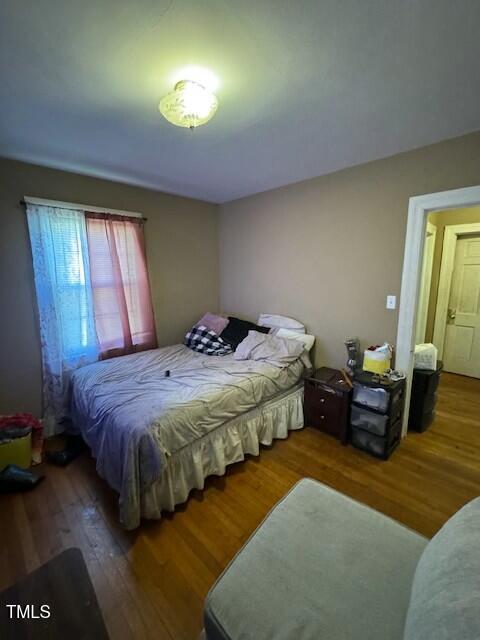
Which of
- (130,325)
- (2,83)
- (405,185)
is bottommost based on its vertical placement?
(130,325)

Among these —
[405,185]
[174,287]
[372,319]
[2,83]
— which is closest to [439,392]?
[372,319]

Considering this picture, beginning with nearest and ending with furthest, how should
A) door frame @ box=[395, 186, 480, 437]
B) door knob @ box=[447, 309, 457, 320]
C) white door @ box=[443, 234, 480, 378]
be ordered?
door frame @ box=[395, 186, 480, 437] < white door @ box=[443, 234, 480, 378] < door knob @ box=[447, 309, 457, 320]

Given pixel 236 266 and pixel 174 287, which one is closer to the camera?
pixel 174 287

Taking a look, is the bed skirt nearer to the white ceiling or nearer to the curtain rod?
the white ceiling

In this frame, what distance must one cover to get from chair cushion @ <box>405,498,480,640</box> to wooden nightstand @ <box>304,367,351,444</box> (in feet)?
5.06

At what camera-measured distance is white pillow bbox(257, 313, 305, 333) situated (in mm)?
3051

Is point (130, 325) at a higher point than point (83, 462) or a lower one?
higher

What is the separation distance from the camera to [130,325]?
301 cm

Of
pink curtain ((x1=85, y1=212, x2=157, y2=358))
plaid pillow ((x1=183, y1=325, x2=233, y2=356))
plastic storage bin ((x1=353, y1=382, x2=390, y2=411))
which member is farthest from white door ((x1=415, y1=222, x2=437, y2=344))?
pink curtain ((x1=85, y1=212, x2=157, y2=358))

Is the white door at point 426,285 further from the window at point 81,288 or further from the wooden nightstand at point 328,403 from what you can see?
the window at point 81,288

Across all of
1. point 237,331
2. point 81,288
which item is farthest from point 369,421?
point 81,288

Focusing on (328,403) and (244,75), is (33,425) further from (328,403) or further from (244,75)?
(244,75)

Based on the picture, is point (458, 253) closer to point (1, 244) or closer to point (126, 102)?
point (126, 102)

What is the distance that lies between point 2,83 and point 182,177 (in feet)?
5.02
